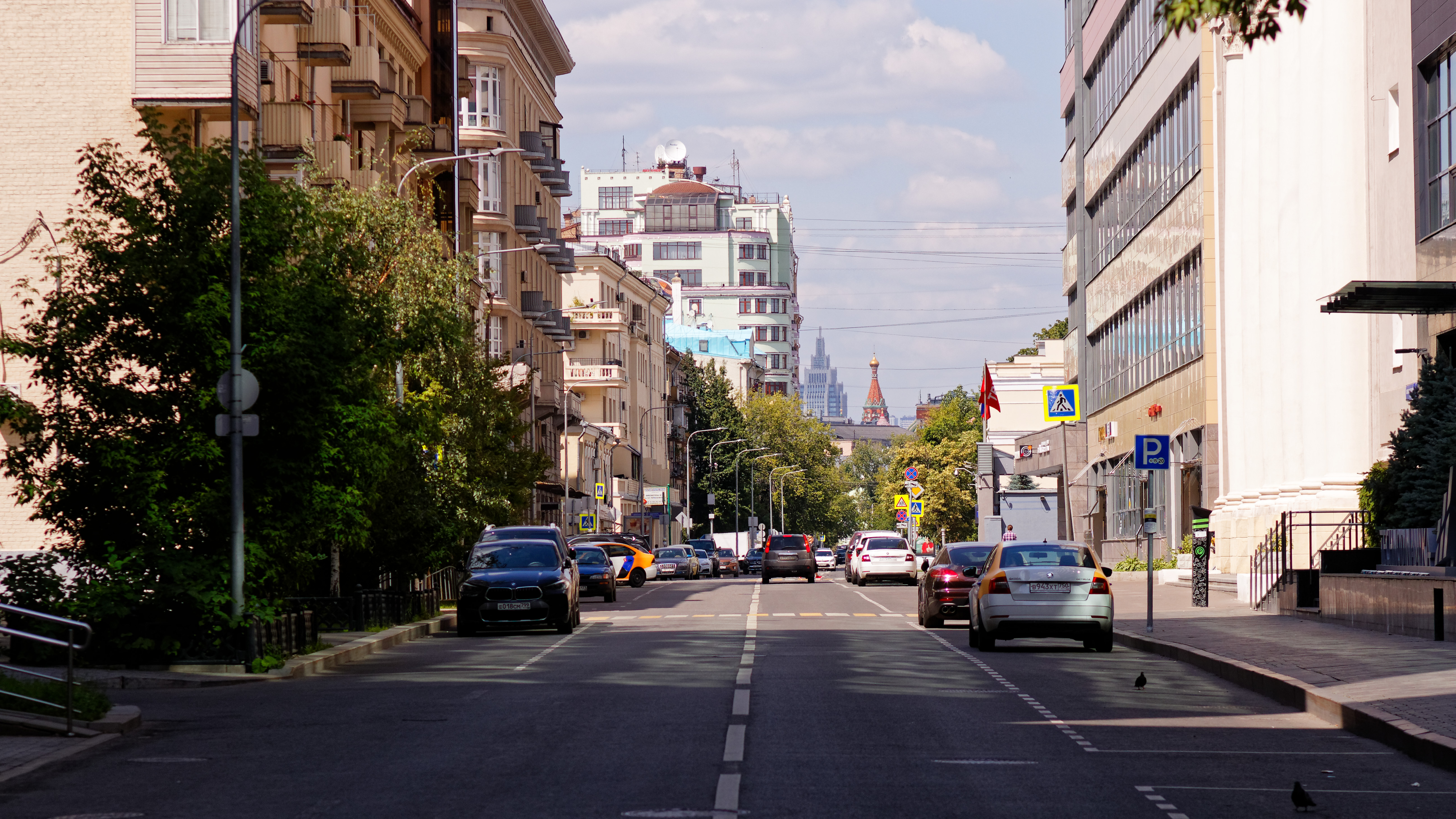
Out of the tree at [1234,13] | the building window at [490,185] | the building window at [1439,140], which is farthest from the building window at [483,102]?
the tree at [1234,13]

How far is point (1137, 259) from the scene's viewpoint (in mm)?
58219

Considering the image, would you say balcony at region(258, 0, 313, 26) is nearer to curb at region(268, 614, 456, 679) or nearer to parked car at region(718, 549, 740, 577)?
curb at region(268, 614, 456, 679)

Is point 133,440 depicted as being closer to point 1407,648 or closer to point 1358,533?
point 1407,648

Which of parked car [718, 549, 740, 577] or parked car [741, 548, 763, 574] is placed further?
parked car [741, 548, 763, 574]

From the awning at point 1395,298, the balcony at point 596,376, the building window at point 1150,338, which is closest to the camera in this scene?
the awning at point 1395,298

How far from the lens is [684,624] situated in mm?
34094

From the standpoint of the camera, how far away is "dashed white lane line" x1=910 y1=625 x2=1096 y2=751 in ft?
47.4

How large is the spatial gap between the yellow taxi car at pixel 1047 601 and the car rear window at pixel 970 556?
270 inches

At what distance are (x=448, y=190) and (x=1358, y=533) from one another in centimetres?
4172

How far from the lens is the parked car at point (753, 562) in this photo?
322 feet

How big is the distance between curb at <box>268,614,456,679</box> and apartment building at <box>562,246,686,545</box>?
60321mm

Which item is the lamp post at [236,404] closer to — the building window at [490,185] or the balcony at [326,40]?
the balcony at [326,40]

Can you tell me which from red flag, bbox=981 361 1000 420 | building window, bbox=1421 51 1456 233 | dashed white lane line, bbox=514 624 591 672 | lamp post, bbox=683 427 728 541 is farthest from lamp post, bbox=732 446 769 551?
building window, bbox=1421 51 1456 233

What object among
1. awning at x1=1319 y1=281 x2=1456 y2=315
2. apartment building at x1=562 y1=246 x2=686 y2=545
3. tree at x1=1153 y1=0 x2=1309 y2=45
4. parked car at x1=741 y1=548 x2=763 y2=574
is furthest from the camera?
apartment building at x1=562 y1=246 x2=686 y2=545
